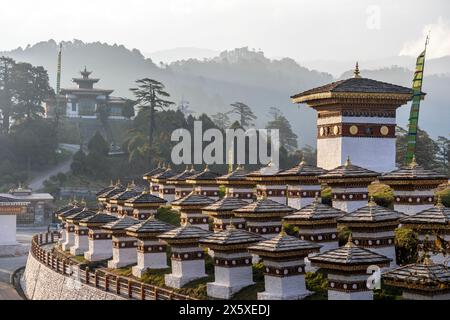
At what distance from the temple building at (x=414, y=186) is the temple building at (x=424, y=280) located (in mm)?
7265

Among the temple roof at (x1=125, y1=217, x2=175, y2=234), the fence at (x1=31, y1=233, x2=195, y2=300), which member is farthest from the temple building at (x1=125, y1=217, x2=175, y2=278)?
the fence at (x1=31, y1=233, x2=195, y2=300)

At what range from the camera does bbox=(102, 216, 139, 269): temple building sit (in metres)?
34.9

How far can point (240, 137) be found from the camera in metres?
81.1

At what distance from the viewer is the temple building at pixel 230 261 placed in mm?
26891

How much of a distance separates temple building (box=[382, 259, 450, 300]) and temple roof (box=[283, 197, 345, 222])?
19.3 ft

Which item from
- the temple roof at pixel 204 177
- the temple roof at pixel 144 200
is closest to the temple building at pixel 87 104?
the temple roof at pixel 204 177

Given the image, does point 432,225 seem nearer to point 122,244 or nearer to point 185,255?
point 185,255

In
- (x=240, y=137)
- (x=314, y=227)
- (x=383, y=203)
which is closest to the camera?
(x=314, y=227)

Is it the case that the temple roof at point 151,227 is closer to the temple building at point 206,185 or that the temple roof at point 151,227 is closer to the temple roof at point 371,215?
the temple building at point 206,185

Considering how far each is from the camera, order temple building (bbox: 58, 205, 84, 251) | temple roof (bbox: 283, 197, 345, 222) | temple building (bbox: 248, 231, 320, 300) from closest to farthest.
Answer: temple building (bbox: 248, 231, 320, 300)
temple roof (bbox: 283, 197, 345, 222)
temple building (bbox: 58, 205, 84, 251)

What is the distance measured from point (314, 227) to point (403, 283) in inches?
261

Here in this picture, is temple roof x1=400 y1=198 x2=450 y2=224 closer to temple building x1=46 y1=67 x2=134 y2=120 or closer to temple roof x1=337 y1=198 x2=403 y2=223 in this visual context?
temple roof x1=337 y1=198 x2=403 y2=223

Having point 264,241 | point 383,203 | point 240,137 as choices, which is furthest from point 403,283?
point 240,137
